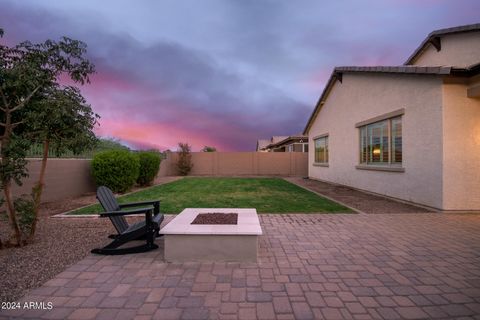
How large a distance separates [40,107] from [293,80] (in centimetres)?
1775

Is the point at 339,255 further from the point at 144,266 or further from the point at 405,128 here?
the point at 405,128

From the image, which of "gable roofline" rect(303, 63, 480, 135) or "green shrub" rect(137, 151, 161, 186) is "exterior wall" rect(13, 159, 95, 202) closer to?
"green shrub" rect(137, 151, 161, 186)

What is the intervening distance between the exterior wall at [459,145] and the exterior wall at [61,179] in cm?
1198

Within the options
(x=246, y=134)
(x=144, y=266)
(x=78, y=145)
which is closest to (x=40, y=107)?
(x=78, y=145)

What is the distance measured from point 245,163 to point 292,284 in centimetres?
2116

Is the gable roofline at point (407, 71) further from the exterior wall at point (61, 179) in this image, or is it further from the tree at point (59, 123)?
the exterior wall at point (61, 179)

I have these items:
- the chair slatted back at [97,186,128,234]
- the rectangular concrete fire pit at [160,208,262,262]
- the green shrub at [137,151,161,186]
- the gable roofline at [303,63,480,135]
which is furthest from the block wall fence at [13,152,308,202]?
the rectangular concrete fire pit at [160,208,262,262]

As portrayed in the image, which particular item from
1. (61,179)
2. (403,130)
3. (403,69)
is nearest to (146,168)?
(61,179)

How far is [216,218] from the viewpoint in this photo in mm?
4691

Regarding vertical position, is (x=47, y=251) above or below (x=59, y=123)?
below

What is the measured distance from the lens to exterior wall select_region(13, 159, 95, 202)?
841cm

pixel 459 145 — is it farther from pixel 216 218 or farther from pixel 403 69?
pixel 216 218

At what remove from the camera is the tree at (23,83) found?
13.8 feet

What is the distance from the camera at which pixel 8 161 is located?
4.22 meters
